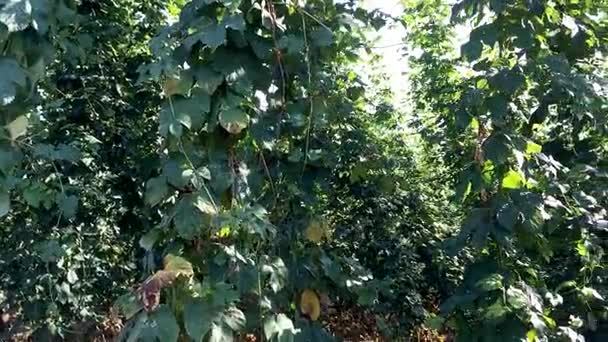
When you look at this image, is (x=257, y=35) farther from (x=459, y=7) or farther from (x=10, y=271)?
(x=10, y=271)

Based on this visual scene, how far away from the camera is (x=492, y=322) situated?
6.15 feet

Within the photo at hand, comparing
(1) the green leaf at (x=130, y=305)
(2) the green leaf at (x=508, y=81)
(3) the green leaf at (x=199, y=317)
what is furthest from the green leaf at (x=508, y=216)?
(1) the green leaf at (x=130, y=305)

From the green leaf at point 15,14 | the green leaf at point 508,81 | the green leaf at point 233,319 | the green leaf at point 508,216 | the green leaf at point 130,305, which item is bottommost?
the green leaf at point 508,216

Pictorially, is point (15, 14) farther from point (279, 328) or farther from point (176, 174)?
point (279, 328)

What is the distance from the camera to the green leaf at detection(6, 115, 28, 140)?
4.97ft

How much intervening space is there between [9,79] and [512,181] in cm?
140

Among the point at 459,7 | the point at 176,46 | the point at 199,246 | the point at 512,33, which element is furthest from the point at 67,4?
the point at 512,33

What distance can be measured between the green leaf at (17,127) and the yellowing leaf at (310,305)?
0.83m

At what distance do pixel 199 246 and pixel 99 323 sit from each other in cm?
217

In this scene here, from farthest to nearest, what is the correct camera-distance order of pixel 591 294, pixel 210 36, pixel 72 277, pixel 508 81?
pixel 72 277
pixel 591 294
pixel 508 81
pixel 210 36

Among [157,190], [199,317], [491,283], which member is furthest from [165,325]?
[491,283]

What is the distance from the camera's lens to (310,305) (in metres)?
1.80

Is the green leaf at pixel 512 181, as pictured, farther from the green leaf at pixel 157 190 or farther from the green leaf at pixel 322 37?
the green leaf at pixel 157 190

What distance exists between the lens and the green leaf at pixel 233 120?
1570 mm
